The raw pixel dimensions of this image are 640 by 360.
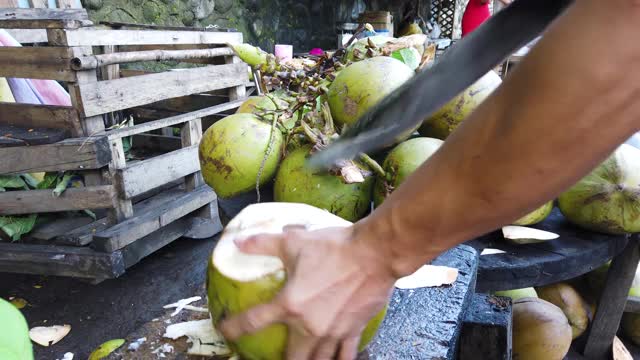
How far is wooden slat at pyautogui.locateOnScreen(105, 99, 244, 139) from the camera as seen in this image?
2273 mm

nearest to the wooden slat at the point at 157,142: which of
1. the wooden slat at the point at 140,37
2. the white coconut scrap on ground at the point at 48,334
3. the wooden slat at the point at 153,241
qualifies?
the wooden slat at the point at 153,241

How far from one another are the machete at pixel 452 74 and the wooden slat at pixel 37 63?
6.30 feet

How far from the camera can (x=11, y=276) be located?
2852 millimetres

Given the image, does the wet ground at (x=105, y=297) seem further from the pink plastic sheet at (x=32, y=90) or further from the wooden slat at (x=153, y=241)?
the pink plastic sheet at (x=32, y=90)

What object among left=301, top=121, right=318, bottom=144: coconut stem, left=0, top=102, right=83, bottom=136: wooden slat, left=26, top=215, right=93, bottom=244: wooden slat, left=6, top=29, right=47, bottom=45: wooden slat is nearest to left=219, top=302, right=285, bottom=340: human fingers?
left=301, top=121, right=318, bottom=144: coconut stem

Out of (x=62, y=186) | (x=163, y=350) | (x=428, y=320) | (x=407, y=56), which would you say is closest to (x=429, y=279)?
(x=428, y=320)

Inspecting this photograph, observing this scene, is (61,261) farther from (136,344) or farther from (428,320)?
Result: (428,320)

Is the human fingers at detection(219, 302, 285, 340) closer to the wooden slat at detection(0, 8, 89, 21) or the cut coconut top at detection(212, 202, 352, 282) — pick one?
the cut coconut top at detection(212, 202, 352, 282)

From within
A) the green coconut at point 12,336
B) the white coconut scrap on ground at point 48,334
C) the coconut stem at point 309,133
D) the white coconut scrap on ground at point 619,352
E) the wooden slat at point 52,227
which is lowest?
the white coconut scrap on ground at point 619,352

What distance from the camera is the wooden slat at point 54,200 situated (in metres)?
Answer: 2.27

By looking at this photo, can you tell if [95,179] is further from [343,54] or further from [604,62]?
[604,62]

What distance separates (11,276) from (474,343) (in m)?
2.89

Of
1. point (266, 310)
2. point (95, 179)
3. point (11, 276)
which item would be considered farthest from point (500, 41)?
point (11, 276)

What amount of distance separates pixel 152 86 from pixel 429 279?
198 cm
